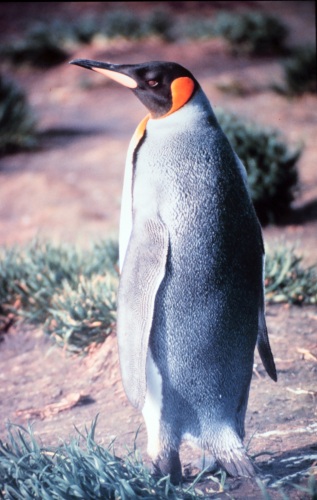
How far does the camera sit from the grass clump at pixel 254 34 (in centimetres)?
1377

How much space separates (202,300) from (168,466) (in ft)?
1.87

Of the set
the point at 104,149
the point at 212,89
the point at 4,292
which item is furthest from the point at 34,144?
the point at 4,292

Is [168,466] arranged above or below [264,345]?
below

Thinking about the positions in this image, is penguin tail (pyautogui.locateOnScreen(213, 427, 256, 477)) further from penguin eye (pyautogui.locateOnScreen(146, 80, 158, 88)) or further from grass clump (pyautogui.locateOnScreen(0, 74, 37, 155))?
grass clump (pyautogui.locateOnScreen(0, 74, 37, 155))

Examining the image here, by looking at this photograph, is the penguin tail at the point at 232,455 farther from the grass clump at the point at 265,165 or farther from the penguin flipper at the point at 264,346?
the grass clump at the point at 265,165

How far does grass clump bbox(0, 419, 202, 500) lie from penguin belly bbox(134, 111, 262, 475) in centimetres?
19

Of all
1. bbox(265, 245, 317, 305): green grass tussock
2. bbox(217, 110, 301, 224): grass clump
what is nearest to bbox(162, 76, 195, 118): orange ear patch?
bbox(265, 245, 317, 305): green grass tussock

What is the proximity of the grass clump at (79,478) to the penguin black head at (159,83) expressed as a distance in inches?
43.6

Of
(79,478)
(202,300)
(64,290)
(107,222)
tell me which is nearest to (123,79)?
(202,300)

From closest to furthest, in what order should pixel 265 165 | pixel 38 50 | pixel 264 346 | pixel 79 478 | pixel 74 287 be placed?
pixel 79 478 < pixel 264 346 < pixel 74 287 < pixel 265 165 < pixel 38 50

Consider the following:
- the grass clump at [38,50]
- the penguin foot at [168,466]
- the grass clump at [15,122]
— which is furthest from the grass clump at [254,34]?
the penguin foot at [168,466]

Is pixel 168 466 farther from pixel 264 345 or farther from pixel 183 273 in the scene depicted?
pixel 183 273

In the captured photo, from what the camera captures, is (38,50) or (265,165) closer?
(265,165)

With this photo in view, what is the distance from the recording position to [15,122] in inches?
357
